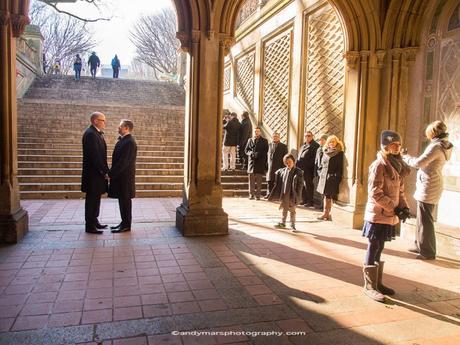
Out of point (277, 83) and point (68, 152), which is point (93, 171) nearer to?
point (68, 152)

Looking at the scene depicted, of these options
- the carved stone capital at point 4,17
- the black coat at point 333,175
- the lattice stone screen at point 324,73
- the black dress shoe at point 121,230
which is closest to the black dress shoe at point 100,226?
the black dress shoe at point 121,230

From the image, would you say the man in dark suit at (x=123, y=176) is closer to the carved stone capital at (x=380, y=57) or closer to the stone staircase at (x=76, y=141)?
the stone staircase at (x=76, y=141)

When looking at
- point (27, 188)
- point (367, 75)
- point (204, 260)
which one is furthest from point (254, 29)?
point (204, 260)

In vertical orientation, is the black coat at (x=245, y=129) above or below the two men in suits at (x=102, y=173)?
above

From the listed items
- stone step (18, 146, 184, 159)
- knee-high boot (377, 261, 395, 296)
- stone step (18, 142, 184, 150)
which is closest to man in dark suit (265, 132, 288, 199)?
stone step (18, 146, 184, 159)

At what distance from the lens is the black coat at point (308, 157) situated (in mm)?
8867

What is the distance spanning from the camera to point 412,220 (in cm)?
618

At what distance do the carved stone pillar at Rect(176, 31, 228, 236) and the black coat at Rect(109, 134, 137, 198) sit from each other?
0.86 metres

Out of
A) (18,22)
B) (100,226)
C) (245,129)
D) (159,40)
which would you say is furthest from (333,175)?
(159,40)

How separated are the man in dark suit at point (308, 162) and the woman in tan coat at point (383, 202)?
4.98 m

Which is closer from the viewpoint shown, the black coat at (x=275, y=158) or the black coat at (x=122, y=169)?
the black coat at (x=122, y=169)

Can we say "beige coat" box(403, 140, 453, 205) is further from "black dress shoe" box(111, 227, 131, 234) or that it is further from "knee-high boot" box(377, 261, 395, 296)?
"black dress shoe" box(111, 227, 131, 234)

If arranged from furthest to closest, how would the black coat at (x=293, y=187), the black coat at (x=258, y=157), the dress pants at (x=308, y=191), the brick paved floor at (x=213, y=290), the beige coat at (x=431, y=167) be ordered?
the black coat at (x=258, y=157) < the dress pants at (x=308, y=191) < the black coat at (x=293, y=187) < the beige coat at (x=431, y=167) < the brick paved floor at (x=213, y=290)

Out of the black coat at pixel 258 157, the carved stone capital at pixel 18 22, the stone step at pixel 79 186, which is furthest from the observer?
the black coat at pixel 258 157
